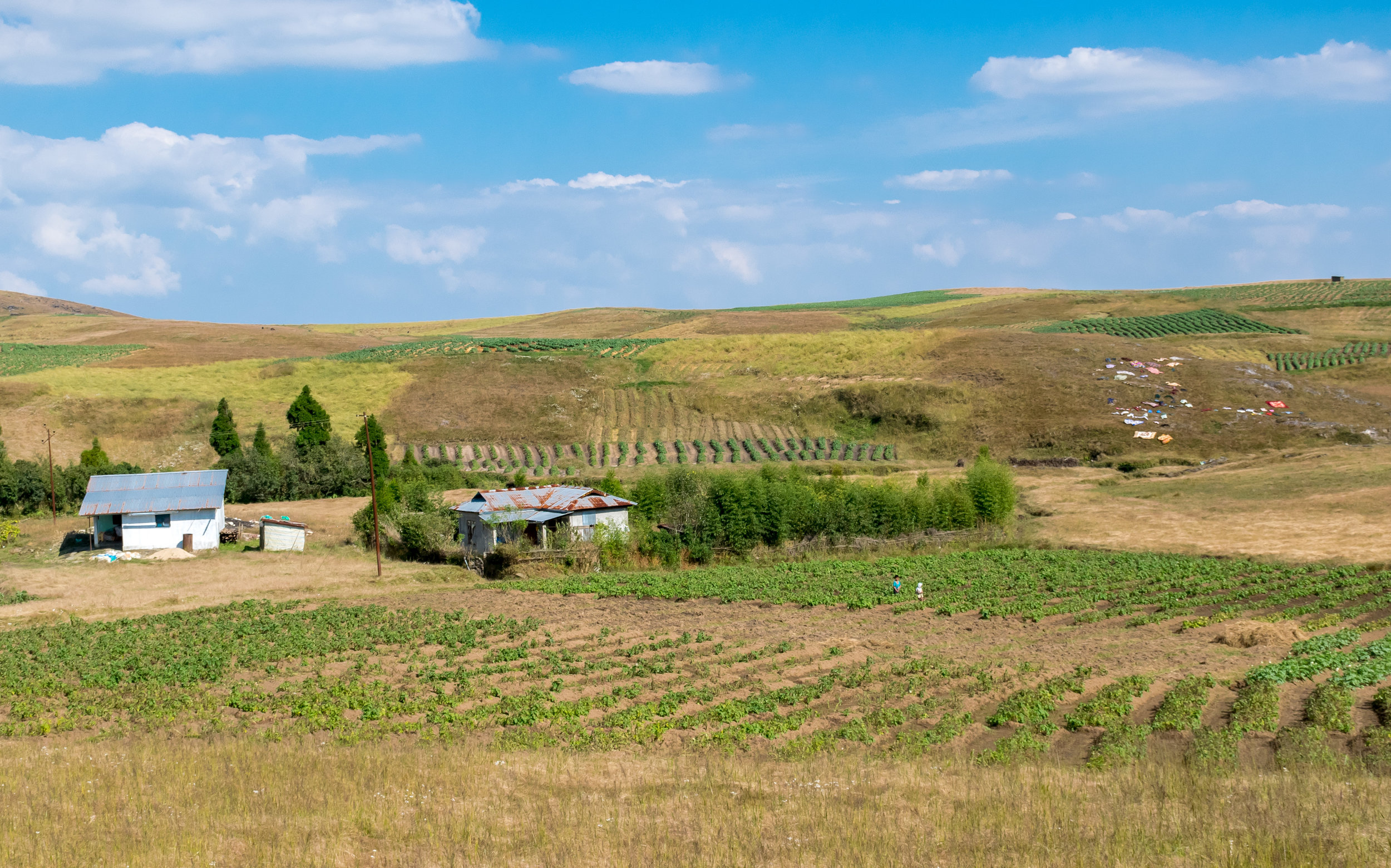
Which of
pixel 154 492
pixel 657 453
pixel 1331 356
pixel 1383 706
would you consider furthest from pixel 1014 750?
pixel 1331 356

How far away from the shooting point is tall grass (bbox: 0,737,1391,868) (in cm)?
1150

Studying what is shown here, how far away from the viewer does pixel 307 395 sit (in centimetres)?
7519

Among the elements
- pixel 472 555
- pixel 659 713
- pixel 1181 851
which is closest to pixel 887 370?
pixel 472 555

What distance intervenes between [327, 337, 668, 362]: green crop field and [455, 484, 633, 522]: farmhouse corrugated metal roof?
5675cm

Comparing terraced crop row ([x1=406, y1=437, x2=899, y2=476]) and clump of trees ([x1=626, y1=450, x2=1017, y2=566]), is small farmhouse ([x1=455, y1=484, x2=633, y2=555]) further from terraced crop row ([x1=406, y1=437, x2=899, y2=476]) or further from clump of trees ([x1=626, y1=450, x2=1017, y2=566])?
terraced crop row ([x1=406, y1=437, x2=899, y2=476])

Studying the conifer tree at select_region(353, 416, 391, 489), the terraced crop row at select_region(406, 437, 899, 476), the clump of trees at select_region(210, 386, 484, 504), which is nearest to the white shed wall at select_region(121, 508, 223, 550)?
the conifer tree at select_region(353, 416, 391, 489)

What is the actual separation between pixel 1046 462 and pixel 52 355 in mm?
114242

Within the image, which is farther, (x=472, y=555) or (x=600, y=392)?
(x=600, y=392)

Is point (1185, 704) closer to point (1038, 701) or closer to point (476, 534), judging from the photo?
point (1038, 701)

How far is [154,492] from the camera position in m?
48.8

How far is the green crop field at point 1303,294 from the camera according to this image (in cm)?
12525

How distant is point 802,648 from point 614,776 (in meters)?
11.1

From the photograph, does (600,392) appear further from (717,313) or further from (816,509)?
(717,313)

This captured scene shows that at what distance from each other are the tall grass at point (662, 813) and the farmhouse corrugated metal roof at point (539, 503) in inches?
1134
